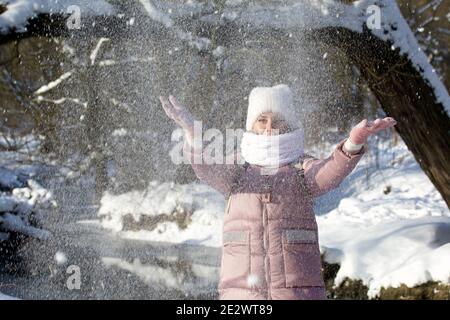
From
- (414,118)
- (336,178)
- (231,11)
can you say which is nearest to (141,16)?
(231,11)

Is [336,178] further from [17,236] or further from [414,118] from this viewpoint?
[17,236]

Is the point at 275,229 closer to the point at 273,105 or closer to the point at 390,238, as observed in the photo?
the point at 273,105

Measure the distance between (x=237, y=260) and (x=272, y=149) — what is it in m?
0.59

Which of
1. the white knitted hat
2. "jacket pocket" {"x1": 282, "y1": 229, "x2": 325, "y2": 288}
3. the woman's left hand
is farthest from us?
→ the white knitted hat

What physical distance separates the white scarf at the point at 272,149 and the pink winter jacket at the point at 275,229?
0.07m

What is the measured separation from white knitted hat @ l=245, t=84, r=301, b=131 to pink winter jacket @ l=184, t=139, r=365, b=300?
0.31 meters

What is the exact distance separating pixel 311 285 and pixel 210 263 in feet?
15.6

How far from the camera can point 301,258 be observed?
109 inches

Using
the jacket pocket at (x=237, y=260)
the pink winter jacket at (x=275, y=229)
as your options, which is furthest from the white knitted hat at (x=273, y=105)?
the jacket pocket at (x=237, y=260)

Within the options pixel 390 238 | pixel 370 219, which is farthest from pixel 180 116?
pixel 370 219

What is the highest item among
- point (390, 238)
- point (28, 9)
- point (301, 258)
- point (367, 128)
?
point (28, 9)

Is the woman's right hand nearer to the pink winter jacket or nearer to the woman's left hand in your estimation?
the pink winter jacket

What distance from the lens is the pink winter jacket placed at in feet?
9.07

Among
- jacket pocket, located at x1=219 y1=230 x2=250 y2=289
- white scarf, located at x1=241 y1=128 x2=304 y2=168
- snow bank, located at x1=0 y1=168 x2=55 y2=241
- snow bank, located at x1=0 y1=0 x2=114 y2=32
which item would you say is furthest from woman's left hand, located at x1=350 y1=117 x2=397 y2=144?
snow bank, located at x1=0 y1=168 x2=55 y2=241
